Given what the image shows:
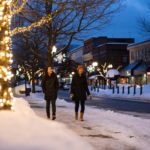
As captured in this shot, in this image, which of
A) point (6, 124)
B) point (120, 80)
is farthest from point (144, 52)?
point (6, 124)

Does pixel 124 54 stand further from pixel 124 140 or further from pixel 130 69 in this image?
pixel 124 140

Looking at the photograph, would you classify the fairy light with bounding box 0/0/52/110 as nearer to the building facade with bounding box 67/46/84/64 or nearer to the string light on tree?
the string light on tree

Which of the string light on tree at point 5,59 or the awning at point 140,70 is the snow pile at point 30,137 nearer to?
the string light on tree at point 5,59

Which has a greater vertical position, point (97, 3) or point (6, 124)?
point (97, 3)

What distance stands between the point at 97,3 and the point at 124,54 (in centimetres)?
8783

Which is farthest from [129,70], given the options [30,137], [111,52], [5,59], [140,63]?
[30,137]

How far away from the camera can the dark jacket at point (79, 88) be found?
1520 centimetres

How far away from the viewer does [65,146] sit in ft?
25.3

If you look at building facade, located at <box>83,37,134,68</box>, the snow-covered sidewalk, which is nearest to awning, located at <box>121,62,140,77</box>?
building facade, located at <box>83,37,134,68</box>

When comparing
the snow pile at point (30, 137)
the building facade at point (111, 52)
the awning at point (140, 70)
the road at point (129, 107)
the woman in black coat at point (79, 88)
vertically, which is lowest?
the road at point (129, 107)

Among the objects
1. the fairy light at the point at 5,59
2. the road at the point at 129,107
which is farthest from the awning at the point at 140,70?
the fairy light at the point at 5,59

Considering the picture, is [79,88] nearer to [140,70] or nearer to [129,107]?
[129,107]

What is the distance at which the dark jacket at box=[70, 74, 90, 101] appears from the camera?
15.2 m

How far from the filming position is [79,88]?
50.0 feet
